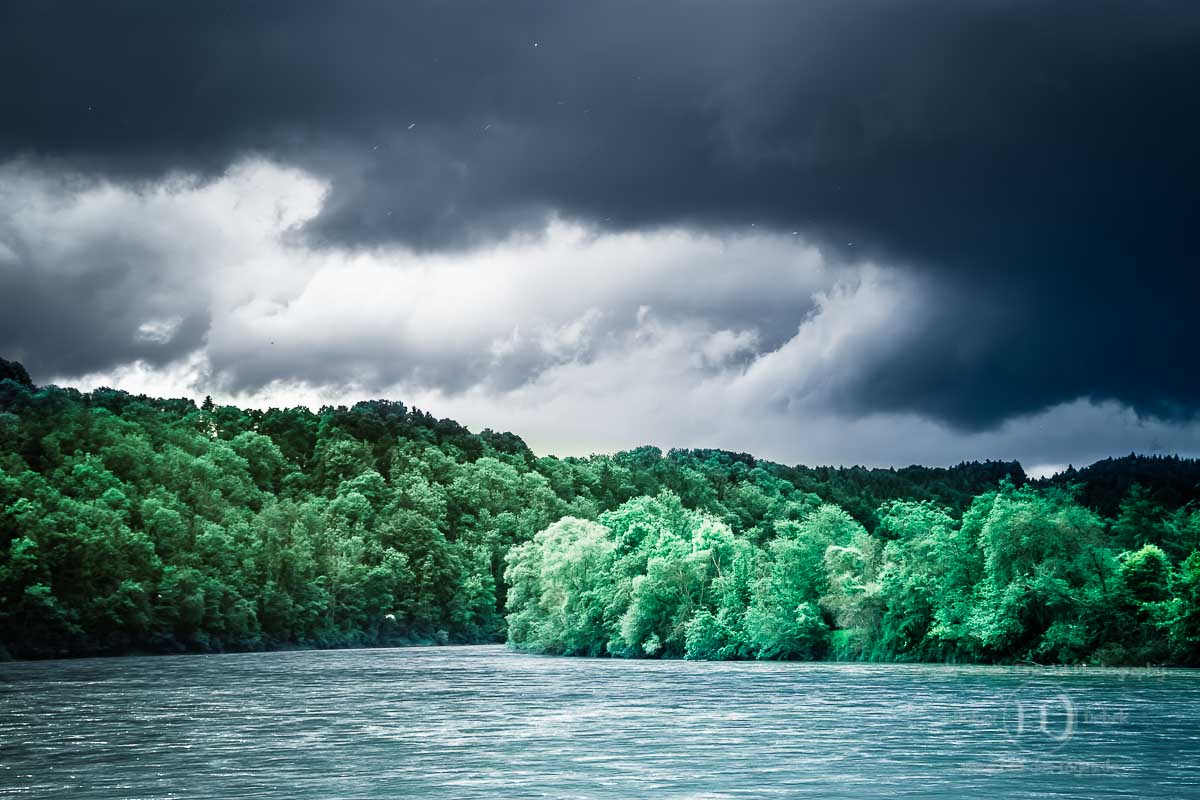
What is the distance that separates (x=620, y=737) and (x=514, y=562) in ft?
332

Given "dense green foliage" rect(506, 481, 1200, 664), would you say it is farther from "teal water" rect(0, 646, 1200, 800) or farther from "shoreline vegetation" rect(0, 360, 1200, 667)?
"teal water" rect(0, 646, 1200, 800)

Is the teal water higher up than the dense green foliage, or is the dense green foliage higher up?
the dense green foliage

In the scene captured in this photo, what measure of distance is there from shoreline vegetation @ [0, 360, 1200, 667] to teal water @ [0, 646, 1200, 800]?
756 cm

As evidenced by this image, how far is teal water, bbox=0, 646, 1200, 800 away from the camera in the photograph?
31.2 m

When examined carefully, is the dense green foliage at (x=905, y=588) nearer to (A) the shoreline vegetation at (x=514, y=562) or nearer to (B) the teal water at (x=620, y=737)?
(A) the shoreline vegetation at (x=514, y=562)

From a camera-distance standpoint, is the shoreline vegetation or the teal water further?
the shoreline vegetation

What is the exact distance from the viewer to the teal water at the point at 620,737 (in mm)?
31203

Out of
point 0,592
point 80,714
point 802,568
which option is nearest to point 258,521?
point 0,592

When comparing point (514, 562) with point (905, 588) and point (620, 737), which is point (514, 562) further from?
point (620, 737)

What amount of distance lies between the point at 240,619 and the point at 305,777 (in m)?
106

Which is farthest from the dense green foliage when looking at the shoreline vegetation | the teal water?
the teal water

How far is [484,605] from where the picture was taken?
17475 cm

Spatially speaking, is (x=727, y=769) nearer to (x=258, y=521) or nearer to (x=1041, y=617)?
(x=1041, y=617)

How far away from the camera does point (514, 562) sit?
142750mm
